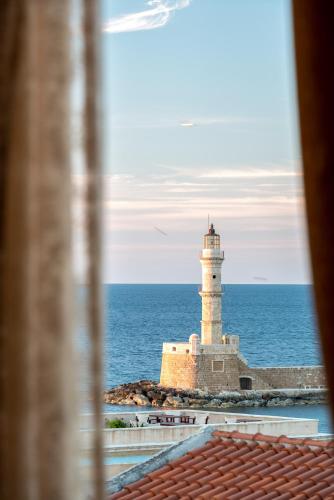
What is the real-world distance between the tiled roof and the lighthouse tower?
100 feet

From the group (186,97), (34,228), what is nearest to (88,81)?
(34,228)

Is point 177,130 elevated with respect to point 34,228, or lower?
elevated

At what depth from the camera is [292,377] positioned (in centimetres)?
4044

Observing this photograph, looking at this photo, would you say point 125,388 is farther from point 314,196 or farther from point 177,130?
point 314,196

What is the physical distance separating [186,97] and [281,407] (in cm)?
2486

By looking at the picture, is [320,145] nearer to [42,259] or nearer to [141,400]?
[42,259]

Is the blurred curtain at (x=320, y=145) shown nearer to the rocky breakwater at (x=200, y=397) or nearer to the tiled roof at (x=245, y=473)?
the tiled roof at (x=245, y=473)

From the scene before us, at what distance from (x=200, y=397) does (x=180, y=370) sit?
1295 mm

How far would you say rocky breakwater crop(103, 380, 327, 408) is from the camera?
37.6 m

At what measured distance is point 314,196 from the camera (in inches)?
36.8

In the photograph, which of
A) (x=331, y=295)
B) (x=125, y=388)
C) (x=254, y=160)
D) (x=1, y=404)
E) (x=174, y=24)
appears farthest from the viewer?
(x=174, y=24)

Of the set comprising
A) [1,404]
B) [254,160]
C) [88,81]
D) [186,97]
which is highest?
[186,97]

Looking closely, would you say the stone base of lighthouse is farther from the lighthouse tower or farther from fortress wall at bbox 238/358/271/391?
the lighthouse tower

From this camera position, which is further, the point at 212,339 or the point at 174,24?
the point at 174,24
